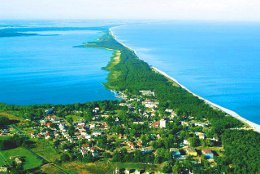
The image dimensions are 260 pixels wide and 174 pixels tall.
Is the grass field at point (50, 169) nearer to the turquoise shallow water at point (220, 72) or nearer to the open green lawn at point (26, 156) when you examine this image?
the open green lawn at point (26, 156)

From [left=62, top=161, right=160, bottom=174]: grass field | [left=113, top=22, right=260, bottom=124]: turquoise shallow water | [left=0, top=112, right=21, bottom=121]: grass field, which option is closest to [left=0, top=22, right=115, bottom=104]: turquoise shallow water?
[left=0, top=112, right=21, bottom=121]: grass field

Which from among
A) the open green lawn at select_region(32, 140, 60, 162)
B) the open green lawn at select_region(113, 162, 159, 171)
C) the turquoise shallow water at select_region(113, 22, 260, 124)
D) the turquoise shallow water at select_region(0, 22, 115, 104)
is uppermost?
the turquoise shallow water at select_region(113, 22, 260, 124)

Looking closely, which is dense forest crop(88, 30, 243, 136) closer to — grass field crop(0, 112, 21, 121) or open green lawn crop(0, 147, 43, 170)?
grass field crop(0, 112, 21, 121)

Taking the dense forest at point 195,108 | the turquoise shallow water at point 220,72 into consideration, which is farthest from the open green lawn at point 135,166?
the turquoise shallow water at point 220,72

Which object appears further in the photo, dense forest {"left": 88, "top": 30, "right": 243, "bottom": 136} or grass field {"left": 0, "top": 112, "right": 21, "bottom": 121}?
grass field {"left": 0, "top": 112, "right": 21, "bottom": 121}

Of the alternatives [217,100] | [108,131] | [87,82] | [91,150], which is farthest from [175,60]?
[91,150]

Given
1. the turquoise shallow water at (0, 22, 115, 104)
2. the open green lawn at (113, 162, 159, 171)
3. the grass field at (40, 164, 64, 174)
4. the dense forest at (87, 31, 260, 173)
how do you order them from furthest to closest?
the turquoise shallow water at (0, 22, 115, 104) < the dense forest at (87, 31, 260, 173) < the open green lawn at (113, 162, 159, 171) < the grass field at (40, 164, 64, 174)

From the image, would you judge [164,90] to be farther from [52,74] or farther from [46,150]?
[52,74]
